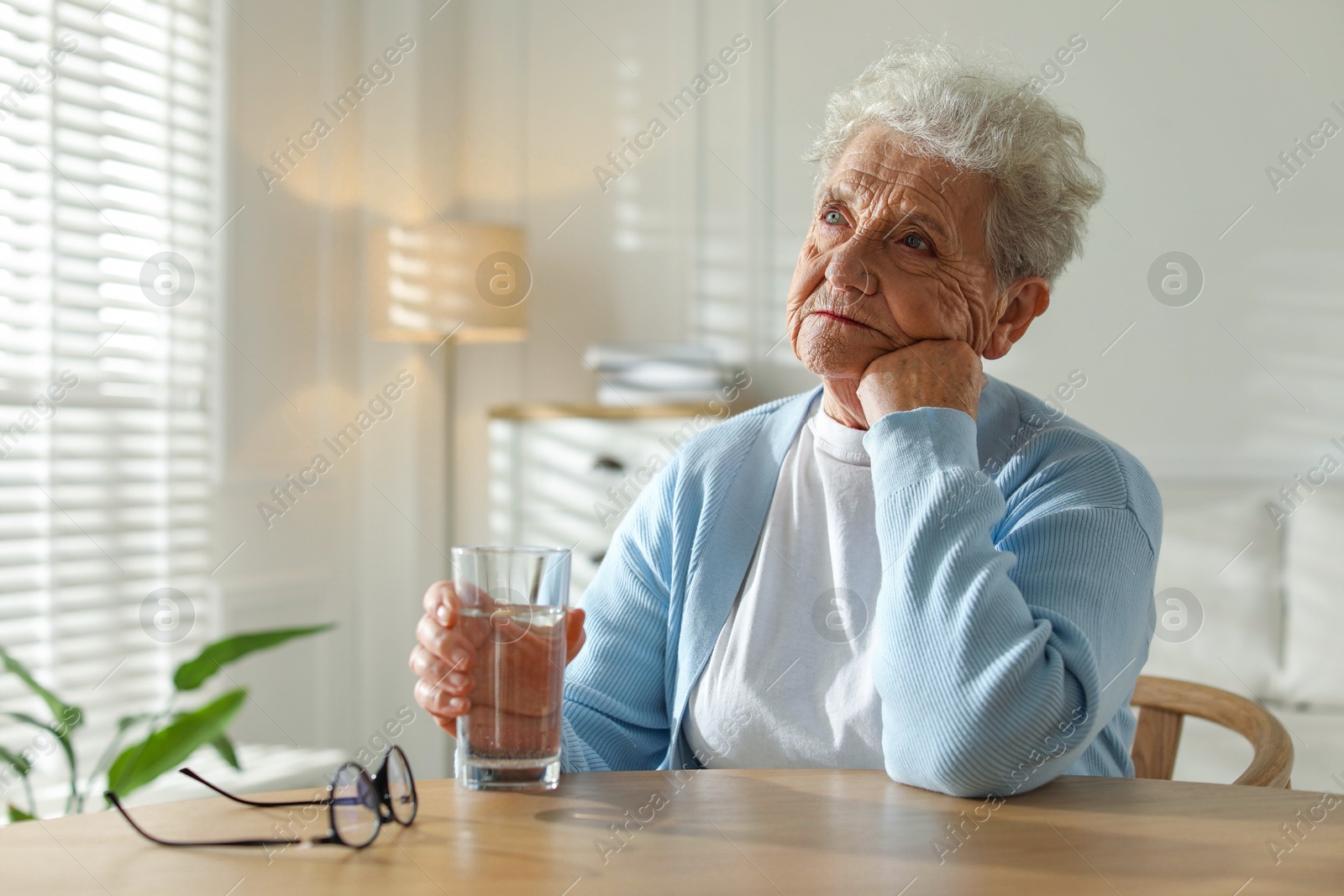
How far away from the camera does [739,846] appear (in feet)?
2.37

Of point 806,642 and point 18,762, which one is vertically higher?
point 806,642

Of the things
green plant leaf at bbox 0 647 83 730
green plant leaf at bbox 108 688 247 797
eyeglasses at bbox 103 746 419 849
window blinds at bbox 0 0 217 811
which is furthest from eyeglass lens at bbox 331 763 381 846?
window blinds at bbox 0 0 217 811

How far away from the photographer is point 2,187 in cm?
228

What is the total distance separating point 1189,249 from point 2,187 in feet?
9.07

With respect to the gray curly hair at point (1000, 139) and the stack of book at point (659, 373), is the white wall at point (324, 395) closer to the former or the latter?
the stack of book at point (659, 373)

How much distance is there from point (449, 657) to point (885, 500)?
0.42 metres

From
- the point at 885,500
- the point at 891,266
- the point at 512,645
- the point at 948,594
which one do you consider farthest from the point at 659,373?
the point at 512,645

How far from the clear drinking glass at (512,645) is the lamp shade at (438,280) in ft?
7.92

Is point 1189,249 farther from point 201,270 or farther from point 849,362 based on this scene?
point 201,270

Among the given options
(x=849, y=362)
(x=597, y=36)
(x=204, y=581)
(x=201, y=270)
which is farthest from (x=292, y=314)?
(x=849, y=362)

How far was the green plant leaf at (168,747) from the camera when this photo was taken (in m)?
1.94

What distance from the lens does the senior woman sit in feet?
3.24

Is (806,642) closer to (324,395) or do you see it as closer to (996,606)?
(996,606)

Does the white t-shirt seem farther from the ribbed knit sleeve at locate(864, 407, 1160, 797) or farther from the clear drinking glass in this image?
the clear drinking glass
